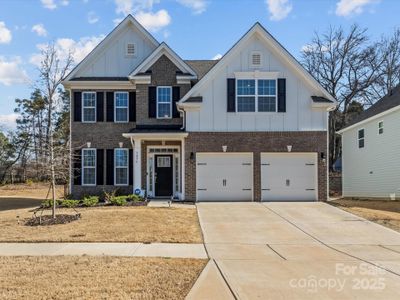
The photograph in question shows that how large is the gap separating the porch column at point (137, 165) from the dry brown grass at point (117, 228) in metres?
4.05

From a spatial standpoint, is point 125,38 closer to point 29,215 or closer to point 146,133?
point 146,133

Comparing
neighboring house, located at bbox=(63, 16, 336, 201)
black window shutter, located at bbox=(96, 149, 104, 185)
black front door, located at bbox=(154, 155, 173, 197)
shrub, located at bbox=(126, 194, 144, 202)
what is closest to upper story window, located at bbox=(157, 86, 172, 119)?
neighboring house, located at bbox=(63, 16, 336, 201)

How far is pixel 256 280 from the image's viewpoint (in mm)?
7492

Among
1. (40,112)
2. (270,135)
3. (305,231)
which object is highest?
(40,112)

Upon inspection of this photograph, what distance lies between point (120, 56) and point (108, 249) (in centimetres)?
1492

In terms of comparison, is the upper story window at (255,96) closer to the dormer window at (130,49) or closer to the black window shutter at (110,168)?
the dormer window at (130,49)

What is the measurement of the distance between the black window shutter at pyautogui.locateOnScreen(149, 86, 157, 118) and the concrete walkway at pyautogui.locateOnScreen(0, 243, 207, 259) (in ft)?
37.8

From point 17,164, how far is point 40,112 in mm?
5821

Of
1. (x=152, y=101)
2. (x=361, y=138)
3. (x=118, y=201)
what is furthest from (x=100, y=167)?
(x=361, y=138)

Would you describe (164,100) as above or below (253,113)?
above

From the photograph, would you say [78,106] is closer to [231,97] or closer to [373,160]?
[231,97]

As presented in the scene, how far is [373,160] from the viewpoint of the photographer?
1005 inches

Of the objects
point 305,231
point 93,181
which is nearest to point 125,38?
point 93,181

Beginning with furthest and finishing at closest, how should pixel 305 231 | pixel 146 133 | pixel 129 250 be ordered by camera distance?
pixel 146 133, pixel 305 231, pixel 129 250
